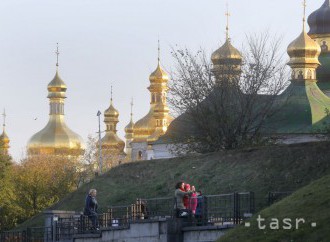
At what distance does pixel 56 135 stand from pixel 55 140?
3.97 ft

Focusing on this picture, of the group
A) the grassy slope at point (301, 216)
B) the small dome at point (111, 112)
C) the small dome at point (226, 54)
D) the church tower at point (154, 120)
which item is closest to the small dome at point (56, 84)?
the small dome at point (111, 112)

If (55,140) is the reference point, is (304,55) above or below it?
above

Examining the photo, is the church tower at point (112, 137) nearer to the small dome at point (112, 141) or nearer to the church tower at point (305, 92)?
the small dome at point (112, 141)

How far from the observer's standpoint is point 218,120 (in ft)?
195

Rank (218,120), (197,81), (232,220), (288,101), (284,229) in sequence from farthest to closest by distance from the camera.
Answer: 1. (288,101)
2. (197,81)
3. (218,120)
4. (232,220)
5. (284,229)

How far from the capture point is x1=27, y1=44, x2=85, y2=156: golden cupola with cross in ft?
476

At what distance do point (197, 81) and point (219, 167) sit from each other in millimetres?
15667

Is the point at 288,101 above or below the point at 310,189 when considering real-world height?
above

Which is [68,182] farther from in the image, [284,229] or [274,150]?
[284,229]

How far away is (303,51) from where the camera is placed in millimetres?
90938

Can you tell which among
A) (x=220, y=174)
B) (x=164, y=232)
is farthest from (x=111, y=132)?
(x=164, y=232)

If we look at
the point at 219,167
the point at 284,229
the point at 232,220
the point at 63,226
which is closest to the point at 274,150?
the point at 219,167

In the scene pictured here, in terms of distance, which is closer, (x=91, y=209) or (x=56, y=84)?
(x=91, y=209)

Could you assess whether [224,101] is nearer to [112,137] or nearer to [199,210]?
[199,210]
